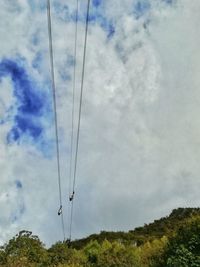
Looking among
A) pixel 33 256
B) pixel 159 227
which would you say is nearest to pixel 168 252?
pixel 33 256

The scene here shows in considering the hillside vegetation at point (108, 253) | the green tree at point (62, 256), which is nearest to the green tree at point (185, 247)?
the hillside vegetation at point (108, 253)

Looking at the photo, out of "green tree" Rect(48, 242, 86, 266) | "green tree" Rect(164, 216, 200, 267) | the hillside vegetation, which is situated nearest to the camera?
"green tree" Rect(164, 216, 200, 267)

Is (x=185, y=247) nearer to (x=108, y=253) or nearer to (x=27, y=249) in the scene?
(x=108, y=253)

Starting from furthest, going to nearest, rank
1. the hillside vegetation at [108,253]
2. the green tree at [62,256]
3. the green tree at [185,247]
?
1. the green tree at [62,256]
2. the hillside vegetation at [108,253]
3. the green tree at [185,247]

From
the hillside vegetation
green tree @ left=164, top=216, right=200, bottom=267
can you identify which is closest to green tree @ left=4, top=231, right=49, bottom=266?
the hillside vegetation

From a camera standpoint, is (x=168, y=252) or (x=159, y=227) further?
(x=159, y=227)

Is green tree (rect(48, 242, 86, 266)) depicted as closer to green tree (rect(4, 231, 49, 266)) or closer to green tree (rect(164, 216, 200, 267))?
green tree (rect(4, 231, 49, 266))

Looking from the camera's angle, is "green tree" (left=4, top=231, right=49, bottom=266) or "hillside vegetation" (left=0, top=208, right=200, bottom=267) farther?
"green tree" (left=4, top=231, right=49, bottom=266)

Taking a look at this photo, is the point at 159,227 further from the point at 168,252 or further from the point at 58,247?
the point at 168,252

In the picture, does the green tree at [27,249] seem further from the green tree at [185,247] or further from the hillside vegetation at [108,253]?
the green tree at [185,247]

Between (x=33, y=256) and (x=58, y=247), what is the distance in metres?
4.80

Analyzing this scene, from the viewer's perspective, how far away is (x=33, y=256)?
90.2 meters

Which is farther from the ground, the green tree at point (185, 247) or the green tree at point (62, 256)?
the green tree at point (62, 256)

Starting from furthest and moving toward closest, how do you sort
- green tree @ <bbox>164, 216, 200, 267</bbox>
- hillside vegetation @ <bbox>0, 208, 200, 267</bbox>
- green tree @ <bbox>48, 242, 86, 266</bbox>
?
green tree @ <bbox>48, 242, 86, 266</bbox>, hillside vegetation @ <bbox>0, 208, 200, 267</bbox>, green tree @ <bbox>164, 216, 200, 267</bbox>
